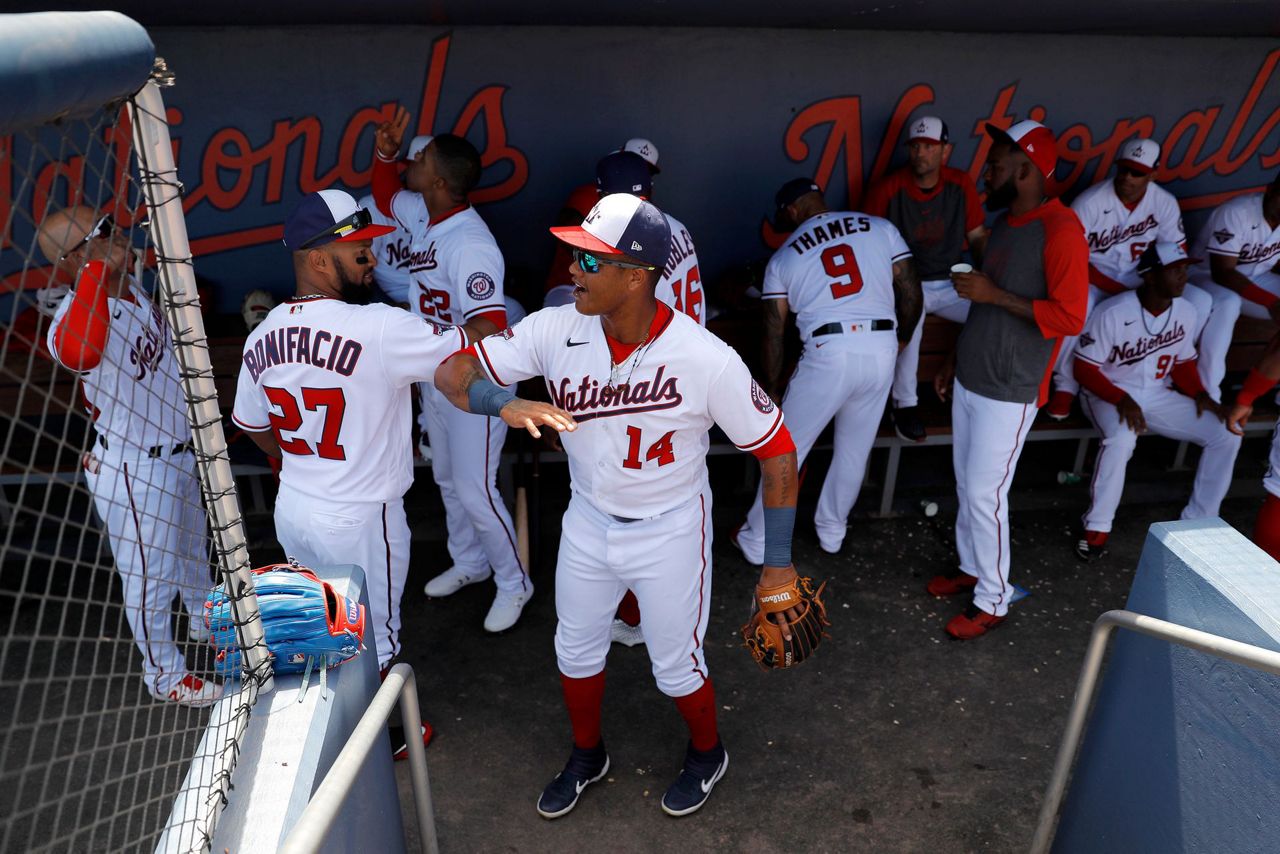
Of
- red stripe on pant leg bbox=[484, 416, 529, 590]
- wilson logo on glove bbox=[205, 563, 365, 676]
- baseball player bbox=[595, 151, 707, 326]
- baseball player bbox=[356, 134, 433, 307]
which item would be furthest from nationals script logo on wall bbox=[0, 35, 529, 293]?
wilson logo on glove bbox=[205, 563, 365, 676]

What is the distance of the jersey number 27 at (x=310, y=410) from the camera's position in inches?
110

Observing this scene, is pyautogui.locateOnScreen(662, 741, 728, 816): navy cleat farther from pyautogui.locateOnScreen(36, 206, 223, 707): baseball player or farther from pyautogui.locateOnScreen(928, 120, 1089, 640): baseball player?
pyautogui.locateOnScreen(36, 206, 223, 707): baseball player

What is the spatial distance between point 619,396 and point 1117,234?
3955 mm

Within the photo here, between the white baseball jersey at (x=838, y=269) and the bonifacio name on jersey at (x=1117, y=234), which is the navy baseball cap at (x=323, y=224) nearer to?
the white baseball jersey at (x=838, y=269)

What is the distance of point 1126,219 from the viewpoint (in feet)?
17.4

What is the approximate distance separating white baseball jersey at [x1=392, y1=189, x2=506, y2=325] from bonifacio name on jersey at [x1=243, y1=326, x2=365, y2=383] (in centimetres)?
89

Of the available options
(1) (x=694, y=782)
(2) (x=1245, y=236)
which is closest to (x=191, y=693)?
(1) (x=694, y=782)

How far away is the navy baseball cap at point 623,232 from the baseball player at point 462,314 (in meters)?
1.20

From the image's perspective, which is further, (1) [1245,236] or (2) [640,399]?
(1) [1245,236]

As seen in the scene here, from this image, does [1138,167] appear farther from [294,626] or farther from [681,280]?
[294,626]

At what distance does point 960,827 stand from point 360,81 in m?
4.03

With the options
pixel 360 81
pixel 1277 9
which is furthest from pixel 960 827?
pixel 360 81

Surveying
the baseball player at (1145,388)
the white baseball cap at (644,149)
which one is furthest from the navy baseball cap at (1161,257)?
the white baseball cap at (644,149)

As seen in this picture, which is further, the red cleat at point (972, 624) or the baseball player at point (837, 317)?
the baseball player at point (837, 317)
